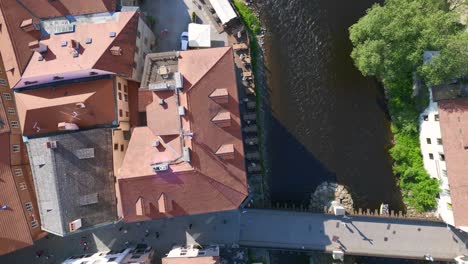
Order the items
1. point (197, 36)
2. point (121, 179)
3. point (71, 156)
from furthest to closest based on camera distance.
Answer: point (197, 36)
point (71, 156)
point (121, 179)

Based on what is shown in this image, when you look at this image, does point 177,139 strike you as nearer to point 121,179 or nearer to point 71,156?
point 121,179

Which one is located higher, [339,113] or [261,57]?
[261,57]

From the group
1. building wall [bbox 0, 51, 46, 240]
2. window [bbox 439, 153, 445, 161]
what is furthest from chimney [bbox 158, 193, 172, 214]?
window [bbox 439, 153, 445, 161]

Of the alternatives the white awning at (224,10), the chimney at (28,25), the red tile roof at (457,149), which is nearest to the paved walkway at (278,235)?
the red tile roof at (457,149)

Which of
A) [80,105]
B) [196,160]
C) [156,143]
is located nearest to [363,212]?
[196,160]

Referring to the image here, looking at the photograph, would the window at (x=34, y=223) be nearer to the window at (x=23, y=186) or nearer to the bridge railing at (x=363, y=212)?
the window at (x=23, y=186)

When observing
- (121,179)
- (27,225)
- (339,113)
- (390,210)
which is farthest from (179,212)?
(390,210)

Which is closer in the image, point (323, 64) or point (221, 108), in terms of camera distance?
point (221, 108)

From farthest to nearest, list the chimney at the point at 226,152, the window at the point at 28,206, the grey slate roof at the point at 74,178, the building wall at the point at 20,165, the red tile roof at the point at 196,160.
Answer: the window at the point at 28,206
the building wall at the point at 20,165
the grey slate roof at the point at 74,178
the chimney at the point at 226,152
the red tile roof at the point at 196,160
